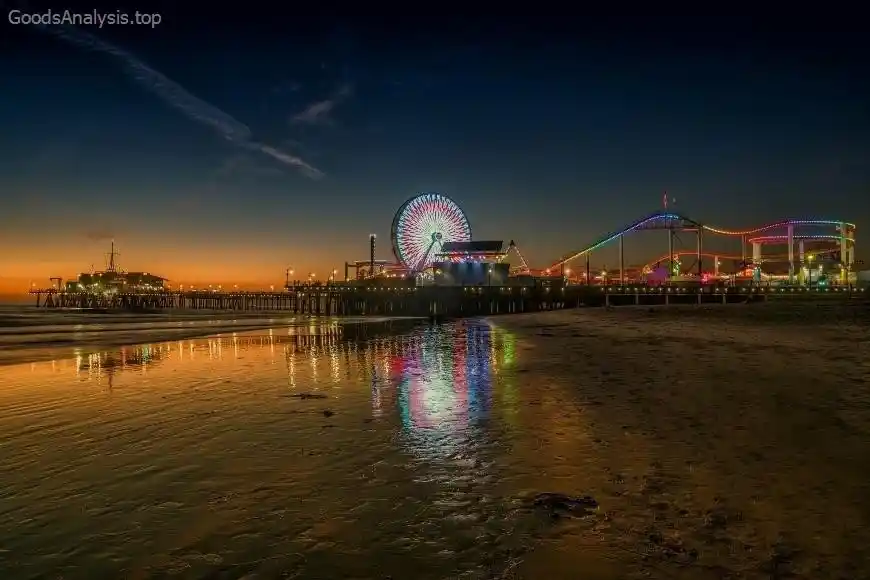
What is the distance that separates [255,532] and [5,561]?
1650mm

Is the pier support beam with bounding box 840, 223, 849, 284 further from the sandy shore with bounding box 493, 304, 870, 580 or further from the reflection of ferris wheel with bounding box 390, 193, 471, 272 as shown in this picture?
the sandy shore with bounding box 493, 304, 870, 580

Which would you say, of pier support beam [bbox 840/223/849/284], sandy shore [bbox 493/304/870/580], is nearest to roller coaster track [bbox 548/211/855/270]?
pier support beam [bbox 840/223/849/284]

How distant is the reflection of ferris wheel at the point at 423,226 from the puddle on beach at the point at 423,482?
61490 mm

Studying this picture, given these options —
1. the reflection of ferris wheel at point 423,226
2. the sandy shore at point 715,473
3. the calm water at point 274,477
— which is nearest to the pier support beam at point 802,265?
the reflection of ferris wheel at point 423,226

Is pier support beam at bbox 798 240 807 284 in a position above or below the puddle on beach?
above

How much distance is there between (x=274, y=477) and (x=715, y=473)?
4.59 meters

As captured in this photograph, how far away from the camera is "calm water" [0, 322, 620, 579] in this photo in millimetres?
3812

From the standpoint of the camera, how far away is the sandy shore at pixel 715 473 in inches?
146

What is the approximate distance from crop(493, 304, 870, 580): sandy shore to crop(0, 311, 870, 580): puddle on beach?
3 cm

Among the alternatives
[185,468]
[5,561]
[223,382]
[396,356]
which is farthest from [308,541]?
[396,356]

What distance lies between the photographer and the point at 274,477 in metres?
5.64

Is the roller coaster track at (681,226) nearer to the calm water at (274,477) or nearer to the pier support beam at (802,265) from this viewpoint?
the pier support beam at (802,265)

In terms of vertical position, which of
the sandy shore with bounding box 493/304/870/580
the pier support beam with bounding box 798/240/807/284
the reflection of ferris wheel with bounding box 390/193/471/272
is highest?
the reflection of ferris wheel with bounding box 390/193/471/272

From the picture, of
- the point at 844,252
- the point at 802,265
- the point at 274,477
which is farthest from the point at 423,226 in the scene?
the point at 844,252
